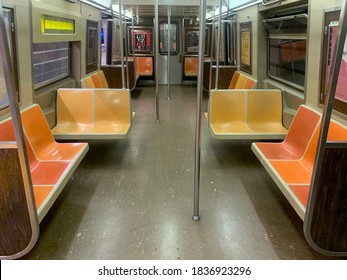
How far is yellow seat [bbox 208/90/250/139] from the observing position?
13.3 ft

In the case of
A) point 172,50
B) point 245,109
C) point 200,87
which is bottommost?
point 245,109

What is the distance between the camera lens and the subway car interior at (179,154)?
1.78 m

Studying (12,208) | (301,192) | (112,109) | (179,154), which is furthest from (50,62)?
(301,192)

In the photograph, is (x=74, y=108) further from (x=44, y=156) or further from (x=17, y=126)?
(x=17, y=126)

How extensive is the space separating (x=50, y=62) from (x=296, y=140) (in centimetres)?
335

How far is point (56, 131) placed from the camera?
12.2ft

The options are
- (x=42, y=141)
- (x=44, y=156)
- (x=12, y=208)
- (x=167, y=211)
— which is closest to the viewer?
(x=12, y=208)

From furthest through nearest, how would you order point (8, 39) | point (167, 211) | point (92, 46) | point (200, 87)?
point (92, 46)
point (8, 39)
point (167, 211)
point (200, 87)

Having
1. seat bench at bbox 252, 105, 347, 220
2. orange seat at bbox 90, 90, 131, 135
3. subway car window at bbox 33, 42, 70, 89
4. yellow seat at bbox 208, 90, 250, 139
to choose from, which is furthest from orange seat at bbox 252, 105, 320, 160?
subway car window at bbox 33, 42, 70, 89

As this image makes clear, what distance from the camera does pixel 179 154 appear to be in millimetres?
4051

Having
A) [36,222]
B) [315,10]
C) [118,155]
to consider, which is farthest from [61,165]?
[315,10]

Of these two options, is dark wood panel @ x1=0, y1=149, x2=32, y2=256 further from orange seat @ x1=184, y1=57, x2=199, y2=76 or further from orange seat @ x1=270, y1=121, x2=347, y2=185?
orange seat @ x1=184, y1=57, x2=199, y2=76
